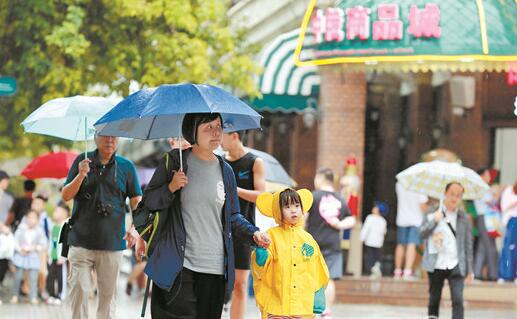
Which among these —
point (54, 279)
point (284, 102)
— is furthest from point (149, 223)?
point (284, 102)

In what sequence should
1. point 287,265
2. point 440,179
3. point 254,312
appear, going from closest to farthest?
point 287,265 → point 440,179 → point 254,312

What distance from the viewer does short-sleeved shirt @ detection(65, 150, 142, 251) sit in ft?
33.7

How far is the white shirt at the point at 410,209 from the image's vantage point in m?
19.6

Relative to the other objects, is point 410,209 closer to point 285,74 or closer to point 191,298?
point 285,74

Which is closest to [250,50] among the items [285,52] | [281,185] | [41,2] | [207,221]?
[285,52]

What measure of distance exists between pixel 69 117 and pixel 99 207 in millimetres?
944

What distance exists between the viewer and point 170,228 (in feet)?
27.3

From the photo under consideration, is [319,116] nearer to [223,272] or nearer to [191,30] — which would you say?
[191,30]

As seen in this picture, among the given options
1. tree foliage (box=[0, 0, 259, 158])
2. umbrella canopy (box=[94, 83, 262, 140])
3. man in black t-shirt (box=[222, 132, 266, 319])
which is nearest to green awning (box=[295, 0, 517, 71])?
tree foliage (box=[0, 0, 259, 158])

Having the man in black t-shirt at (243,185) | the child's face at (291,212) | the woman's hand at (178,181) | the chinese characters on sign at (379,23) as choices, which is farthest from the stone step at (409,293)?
the woman's hand at (178,181)

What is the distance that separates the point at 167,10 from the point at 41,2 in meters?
1.96

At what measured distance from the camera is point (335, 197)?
46.7 feet

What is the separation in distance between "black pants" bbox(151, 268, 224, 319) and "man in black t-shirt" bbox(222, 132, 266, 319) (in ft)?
6.41

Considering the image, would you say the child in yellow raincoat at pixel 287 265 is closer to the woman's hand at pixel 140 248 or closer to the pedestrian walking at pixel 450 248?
the woman's hand at pixel 140 248
